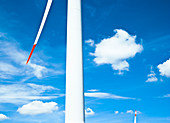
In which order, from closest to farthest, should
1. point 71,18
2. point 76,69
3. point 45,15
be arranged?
point 76,69
point 71,18
point 45,15

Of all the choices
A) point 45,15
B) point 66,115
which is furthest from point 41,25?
point 66,115

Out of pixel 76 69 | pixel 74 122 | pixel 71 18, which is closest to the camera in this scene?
pixel 74 122

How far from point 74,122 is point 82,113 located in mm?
1036

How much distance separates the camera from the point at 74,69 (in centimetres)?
1995

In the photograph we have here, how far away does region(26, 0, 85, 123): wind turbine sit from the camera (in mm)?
18875

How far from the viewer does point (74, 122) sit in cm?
1867

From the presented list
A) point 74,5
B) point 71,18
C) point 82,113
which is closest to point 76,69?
point 82,113

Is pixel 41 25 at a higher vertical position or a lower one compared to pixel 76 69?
higher

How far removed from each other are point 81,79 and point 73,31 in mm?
4716

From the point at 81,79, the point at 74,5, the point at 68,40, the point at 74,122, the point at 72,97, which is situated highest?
the point at 74,5

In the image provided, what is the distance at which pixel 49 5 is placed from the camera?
28.4 metres

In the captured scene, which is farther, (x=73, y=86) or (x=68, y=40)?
(x=68, y=40)

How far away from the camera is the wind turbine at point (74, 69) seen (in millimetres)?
18875

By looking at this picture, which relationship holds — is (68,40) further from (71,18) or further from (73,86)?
(73,86)
